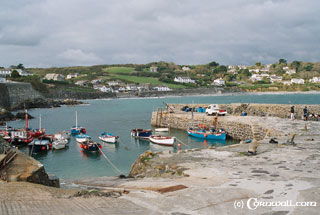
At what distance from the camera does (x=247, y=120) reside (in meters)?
34.5

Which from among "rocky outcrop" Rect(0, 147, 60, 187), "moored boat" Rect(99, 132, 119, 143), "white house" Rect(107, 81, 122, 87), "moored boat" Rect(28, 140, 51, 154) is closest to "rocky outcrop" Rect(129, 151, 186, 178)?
"rocky outcrop" Rect(0, 147, 60, 187)

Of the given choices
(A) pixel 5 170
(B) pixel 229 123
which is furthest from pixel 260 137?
(A) pixel 5 170

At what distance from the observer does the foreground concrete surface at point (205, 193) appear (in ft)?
25.8

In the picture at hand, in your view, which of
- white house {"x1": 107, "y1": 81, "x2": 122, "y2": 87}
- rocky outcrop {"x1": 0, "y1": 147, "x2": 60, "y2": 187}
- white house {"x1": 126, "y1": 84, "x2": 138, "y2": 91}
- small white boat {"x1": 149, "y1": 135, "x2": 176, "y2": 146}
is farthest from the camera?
white house {"x1": 107, "y1": 81, "x2": 122, "y2": 87}

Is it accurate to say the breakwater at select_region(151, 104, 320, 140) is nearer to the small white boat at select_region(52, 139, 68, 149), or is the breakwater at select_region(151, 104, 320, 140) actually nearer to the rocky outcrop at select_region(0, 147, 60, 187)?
the small white boat at select_region(52, 139, 68, 149)

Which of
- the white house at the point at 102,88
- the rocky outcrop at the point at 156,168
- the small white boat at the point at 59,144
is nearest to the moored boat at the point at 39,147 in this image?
the small white boat at the point at 59,144

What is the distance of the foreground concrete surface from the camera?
309 inches

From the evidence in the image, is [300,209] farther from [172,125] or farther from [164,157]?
[172,125]

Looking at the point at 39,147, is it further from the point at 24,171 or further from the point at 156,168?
the point at 24,171

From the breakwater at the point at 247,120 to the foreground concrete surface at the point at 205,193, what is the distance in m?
13.2

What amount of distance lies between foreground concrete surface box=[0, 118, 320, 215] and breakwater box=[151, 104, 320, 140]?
13.2m

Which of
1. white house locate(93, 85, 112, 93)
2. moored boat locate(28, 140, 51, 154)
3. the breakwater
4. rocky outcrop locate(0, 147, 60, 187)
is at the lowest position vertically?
moored boat locate(28, 140, 51, 154)

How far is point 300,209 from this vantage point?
7.88m

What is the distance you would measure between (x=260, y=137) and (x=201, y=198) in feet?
74.0
